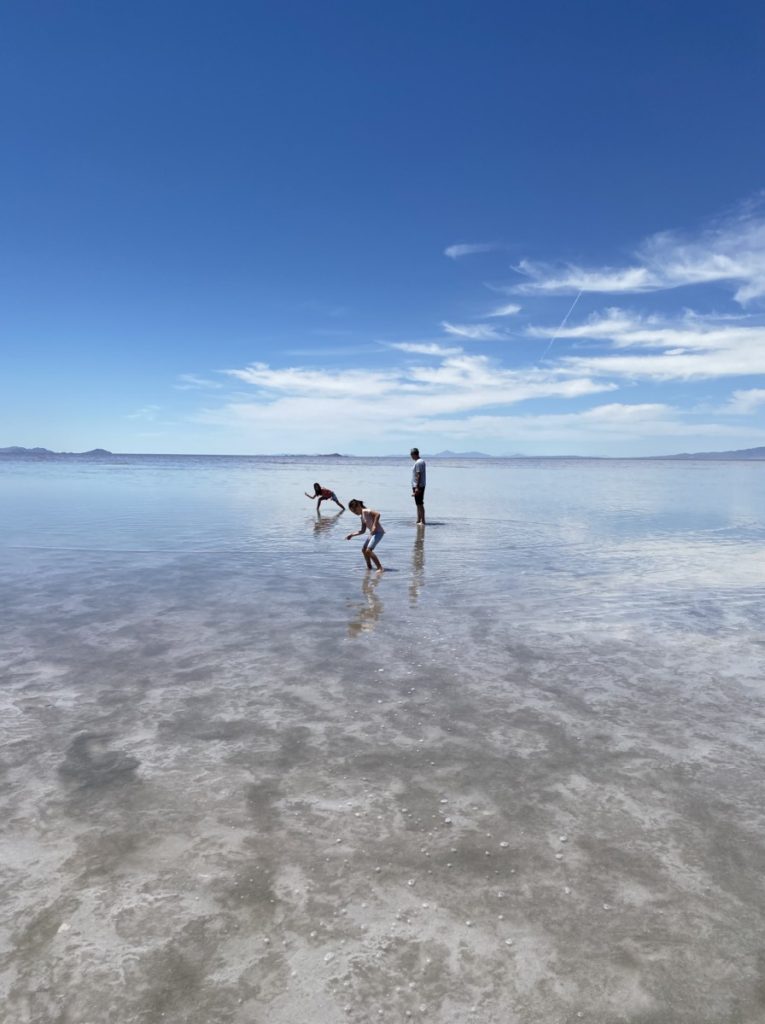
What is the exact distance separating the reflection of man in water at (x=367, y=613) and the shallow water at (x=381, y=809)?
80mm

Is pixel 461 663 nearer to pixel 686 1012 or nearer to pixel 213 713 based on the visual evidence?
pixel 213 713

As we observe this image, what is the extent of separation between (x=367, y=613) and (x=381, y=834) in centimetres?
643

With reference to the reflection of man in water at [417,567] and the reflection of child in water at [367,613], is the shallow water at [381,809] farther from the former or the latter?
the reflection of man in water at [417,567]

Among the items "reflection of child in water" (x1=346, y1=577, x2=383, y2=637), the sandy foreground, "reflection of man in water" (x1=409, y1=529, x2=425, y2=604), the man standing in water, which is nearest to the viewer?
the sandy foreground

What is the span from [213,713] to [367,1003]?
4.01 m

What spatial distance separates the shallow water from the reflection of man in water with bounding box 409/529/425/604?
2.28 feet

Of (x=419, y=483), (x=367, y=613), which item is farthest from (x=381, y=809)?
(x=419, y=483)

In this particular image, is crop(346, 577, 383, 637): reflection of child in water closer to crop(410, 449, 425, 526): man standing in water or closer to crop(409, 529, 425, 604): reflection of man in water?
crop(409, 529, 425, 604): reflection of man in water

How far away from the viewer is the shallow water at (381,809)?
3559 millimetres

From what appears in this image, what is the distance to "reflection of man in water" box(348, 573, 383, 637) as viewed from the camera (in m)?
10.2

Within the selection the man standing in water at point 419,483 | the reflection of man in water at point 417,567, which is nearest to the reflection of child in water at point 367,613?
the reflection of man in water at point 417,567

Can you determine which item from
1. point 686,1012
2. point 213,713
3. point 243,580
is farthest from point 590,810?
point 243,580

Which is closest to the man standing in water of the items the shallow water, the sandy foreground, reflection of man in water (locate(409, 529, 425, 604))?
reflection of man in water (locate(409, 529, 425, 604))

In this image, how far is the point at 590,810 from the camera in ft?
17.0
